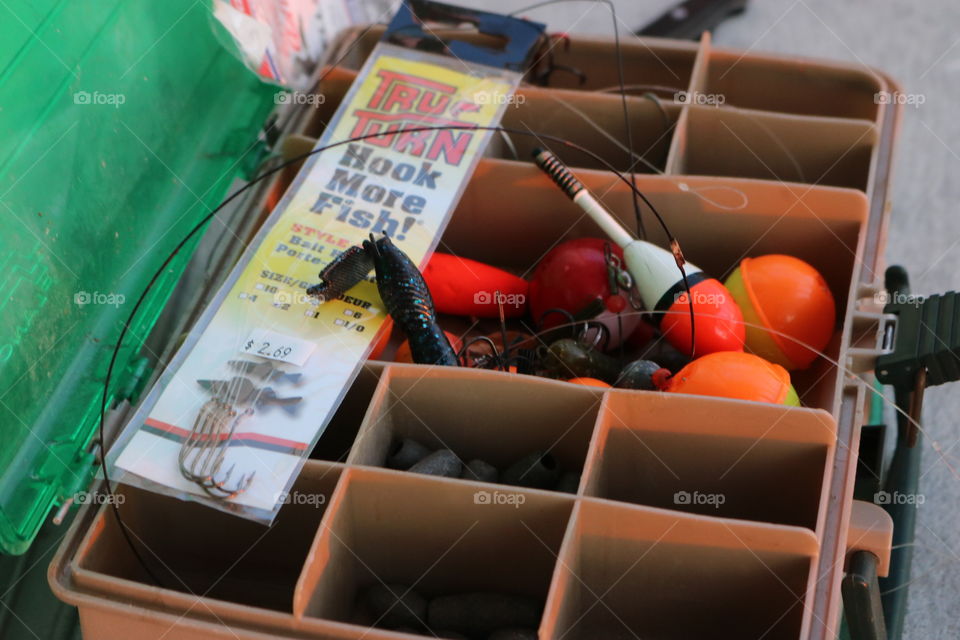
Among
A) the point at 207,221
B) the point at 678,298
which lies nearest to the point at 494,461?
the point at 678,298

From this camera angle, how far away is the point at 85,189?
1.02 m

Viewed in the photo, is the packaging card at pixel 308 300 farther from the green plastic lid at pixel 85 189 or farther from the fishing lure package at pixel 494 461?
the green plastic lid at pixel 85 189

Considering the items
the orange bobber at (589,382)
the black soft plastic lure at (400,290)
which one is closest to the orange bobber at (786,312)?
the orange bobber at (589,382)

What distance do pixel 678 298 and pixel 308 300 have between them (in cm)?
36

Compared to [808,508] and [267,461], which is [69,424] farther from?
[808,508]

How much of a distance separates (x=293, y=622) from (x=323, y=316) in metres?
0.31

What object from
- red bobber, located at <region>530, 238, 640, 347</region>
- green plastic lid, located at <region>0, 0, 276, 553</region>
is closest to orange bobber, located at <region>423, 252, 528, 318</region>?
red bobber, located at <region>530, 238, 640, 347</region>

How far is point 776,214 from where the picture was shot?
3.55 ft

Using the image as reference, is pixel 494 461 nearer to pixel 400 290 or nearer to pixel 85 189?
pixel 400 290

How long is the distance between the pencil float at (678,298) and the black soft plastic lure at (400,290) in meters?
0.20

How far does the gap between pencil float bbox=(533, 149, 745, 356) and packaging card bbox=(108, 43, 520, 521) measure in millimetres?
200

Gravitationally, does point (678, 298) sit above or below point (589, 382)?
above

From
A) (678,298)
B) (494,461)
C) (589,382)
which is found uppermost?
(678,298)

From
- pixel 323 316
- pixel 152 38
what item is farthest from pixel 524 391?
pixel 152 38
